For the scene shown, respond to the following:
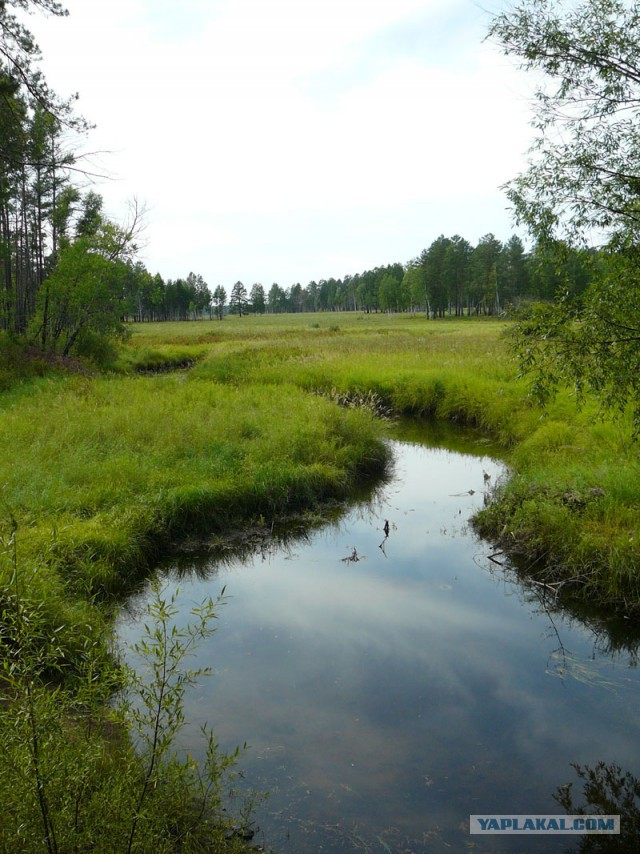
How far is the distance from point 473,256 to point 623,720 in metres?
83.2

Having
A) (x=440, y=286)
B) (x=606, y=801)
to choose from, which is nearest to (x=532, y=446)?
(x=606, y=801)

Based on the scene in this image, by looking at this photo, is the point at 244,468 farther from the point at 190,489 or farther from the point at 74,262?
the point at 74,262

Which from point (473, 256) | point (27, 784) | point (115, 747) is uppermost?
point (473, 256)

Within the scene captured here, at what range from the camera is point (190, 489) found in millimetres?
9492

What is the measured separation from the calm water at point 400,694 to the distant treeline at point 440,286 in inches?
162

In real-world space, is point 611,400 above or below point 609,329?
below

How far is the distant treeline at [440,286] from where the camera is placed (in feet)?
26.4

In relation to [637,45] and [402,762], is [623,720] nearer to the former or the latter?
[402,762]

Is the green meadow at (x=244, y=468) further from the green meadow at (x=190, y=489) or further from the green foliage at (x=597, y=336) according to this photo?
the green foliage at (x=597, y=336)

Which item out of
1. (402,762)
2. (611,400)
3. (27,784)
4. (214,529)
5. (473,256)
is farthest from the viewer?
(473,256)

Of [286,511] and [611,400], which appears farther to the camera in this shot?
[286,511]

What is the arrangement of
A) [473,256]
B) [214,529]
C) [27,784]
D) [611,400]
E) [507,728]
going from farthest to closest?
[473,256] → [214,529] → [611,400] → [507,728] → [27,784]

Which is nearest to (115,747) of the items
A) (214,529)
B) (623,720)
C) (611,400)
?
(623,720)

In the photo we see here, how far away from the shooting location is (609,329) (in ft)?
22.6
